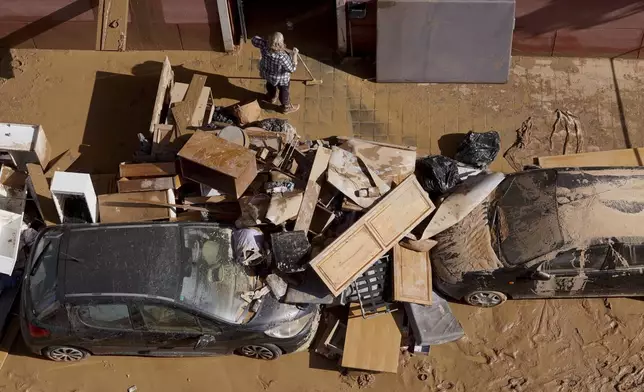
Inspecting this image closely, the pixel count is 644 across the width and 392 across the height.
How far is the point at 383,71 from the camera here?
448 inches

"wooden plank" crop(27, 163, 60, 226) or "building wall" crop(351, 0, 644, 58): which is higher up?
"building wall" crop(351, 0, 644, 58)

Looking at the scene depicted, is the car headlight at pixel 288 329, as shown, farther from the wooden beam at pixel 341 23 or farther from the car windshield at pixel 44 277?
the wooden beam at pixel 341 23

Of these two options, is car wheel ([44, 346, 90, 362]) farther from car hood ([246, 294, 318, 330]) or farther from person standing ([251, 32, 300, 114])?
person standing ([251, 32, 300, 114])

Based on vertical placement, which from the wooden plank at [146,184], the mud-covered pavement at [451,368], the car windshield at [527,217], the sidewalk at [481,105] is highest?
the sidewalk at [481,105]

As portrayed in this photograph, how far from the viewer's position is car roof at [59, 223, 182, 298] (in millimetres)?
8641

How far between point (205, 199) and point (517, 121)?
4.79 meters

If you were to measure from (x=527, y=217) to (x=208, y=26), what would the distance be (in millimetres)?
5665

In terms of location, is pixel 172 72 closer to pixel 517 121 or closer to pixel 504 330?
pixel 517 121

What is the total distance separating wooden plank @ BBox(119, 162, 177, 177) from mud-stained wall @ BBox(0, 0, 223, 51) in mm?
2660

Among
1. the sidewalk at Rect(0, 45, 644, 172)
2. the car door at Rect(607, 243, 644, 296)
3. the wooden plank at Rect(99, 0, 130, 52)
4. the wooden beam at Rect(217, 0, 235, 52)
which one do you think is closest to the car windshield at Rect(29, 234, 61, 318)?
the sidewalk at Rect(0, 45, 644, 172)

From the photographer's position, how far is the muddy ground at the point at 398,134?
9359mm

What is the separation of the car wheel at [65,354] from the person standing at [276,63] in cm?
451

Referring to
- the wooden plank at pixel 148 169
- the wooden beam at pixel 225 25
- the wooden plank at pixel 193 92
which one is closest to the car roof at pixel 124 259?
the wooden plank at pixel 148 169

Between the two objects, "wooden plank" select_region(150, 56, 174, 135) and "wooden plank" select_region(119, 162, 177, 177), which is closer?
"wooden plank" select_region(119, 162, 177, 177)
